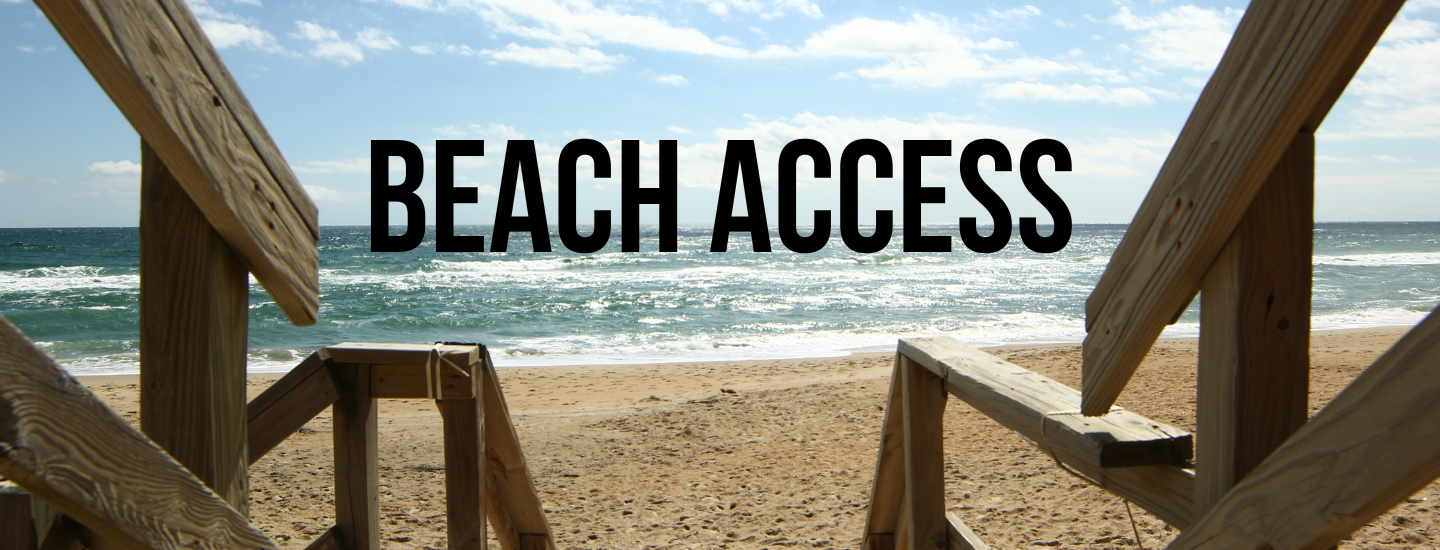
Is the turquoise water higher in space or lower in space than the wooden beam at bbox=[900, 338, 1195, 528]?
lower

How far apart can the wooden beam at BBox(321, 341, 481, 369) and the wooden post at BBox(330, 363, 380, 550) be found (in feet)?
0.10

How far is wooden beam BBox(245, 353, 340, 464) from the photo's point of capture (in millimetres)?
1887

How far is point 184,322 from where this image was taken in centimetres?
120

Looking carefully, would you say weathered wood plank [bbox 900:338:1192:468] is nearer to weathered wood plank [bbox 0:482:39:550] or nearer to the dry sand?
weathered wood plank [bbox 0:482:39:550]

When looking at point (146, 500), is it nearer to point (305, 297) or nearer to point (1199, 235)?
point (305, 297)

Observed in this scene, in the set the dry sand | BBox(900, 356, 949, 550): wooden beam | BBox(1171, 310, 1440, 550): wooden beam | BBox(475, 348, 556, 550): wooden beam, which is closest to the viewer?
BBox(1171, 310, 1440, 550): wooden beam

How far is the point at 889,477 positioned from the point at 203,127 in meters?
2.15

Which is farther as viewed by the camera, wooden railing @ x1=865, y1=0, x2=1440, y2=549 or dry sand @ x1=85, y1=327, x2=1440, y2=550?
dry sand @ x1=85, y1=327, x2=1440, y2=550

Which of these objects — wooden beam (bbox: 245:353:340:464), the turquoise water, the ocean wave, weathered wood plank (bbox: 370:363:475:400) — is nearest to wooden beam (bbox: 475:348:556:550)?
weathered wood plank (bbox: 370:363:475:400)

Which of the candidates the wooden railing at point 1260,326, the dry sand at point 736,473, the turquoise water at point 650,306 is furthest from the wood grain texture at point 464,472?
the turquoise water at point 650,306

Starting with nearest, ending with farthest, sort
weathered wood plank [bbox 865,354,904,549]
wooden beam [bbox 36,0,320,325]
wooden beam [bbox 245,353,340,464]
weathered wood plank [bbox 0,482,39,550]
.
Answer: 1. wooden beam [bbox 36,0,320,325]
2. weathered wood plank [bbox 0,482,39,550]
3. wooden beam [bbox 245,353,340,464]
4. weathered wood plank [bbox 865,354,904,549]

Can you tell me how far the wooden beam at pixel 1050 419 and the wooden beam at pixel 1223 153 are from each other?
0.18m

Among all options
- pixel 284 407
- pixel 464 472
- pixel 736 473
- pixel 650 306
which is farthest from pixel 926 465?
pixel 650 306

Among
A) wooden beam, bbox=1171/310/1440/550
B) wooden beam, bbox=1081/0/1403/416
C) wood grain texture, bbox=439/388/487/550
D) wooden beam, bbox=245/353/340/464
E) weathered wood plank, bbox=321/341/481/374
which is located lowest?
wood grain texture, bbox=439/388/487/550
